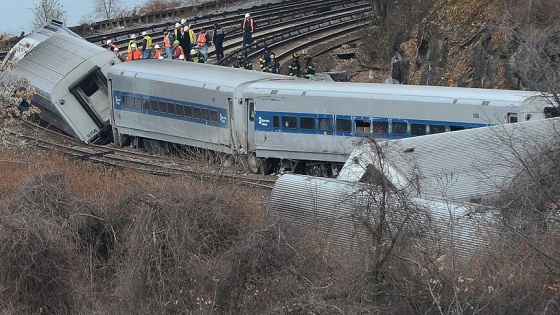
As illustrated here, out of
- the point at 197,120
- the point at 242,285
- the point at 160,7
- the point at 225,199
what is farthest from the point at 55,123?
the point at 160,7

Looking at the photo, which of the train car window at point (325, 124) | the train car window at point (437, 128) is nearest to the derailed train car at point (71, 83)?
the train car window at point (325, 124)

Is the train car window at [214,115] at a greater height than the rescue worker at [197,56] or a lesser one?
greater

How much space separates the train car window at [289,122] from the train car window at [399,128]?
2611 millimetres

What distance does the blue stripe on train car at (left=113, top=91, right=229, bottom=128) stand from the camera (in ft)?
79.6

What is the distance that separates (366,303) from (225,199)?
12.5ft

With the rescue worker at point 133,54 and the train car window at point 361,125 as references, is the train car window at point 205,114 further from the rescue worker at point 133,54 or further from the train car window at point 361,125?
the rescue worker at point 133,54

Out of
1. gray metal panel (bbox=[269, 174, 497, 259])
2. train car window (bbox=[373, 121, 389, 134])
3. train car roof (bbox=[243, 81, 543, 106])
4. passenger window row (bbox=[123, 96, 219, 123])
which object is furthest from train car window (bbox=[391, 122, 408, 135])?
gray metal panel (bbox=[269, 174, 497, 259])

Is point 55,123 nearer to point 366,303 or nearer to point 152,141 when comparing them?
point 152,141

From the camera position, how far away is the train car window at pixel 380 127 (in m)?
21.5

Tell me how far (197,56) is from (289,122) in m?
9.20

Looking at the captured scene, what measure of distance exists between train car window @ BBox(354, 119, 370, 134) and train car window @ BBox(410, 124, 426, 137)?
1137 millimetres

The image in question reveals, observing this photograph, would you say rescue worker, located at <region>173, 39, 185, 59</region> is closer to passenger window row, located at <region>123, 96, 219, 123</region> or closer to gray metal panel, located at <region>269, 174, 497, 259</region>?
passenger window row, located at <region>123, 96, 219, 123</region>

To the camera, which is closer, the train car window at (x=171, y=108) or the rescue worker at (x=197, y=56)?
the train car window at (x=171, y=108)

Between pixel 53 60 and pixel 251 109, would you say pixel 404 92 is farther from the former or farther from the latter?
pixel 53 60
